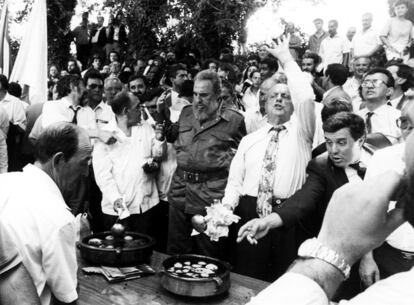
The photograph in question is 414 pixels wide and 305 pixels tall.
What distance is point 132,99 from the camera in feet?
14.6

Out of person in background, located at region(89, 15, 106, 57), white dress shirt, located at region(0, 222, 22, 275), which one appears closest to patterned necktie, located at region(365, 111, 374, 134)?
white dress shirt, located at region(0, 222, 22, 275)

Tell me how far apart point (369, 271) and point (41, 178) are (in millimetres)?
1931

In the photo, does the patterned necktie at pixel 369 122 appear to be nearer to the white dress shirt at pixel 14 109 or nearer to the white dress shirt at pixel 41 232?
the white dress shirt at pixel 41 232

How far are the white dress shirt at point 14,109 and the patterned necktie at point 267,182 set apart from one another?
12.9 feet

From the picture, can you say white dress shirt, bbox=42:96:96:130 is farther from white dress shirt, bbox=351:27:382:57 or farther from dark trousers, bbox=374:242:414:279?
white dress shirt, bbox=351:27:382:57

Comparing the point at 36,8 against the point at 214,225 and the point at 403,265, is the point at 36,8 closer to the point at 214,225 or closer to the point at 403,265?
the point at 214,225

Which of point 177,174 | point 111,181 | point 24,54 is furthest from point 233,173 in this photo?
point 24,54

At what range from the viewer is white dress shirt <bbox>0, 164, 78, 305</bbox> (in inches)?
74.0

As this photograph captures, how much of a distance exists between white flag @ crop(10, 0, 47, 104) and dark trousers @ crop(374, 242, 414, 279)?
178 inches

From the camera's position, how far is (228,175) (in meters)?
4.14

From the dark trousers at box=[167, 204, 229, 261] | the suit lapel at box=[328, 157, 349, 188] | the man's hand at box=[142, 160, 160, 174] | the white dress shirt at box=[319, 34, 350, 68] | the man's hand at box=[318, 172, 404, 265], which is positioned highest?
the white dress shirt at box=[319, 34, 350, 68]

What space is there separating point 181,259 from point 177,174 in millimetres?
1775

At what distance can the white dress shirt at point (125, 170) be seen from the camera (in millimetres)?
4289

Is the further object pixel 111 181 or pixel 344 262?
pixel 111 181
